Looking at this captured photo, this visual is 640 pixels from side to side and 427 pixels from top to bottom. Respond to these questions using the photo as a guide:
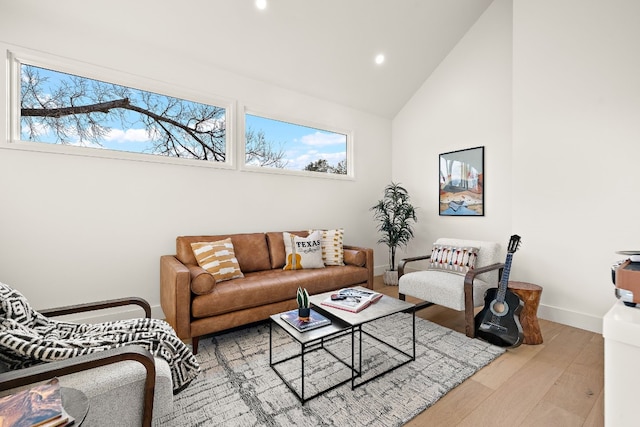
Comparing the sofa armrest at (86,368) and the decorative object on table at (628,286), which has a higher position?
the decorative object on table at (628,286)

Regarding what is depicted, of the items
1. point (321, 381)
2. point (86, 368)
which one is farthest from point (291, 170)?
point (86, 368)

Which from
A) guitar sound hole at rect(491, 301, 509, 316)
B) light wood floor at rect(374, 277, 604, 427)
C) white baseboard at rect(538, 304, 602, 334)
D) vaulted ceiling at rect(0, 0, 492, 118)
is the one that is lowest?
light wood floor at rect(374, 277, 604, 427)

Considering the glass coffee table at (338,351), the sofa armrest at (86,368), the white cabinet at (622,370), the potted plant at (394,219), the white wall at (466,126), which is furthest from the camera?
the potted plant at (394,219)

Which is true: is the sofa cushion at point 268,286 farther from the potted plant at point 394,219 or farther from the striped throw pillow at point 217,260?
the potted plant at point 394,219

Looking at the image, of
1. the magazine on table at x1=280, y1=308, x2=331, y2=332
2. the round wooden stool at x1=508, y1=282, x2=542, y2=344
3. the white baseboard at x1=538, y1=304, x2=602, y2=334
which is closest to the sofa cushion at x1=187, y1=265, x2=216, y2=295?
the magazine on table at x1=280, y1=308, x2=331, y2=332

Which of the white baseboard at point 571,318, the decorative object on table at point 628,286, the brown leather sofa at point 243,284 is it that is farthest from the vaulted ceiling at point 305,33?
the white baseboard at point 571,318

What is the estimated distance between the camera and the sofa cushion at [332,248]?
138 inches

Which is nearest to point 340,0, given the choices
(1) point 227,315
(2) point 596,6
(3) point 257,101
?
(3) point 257,101

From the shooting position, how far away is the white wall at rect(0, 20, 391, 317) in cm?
241

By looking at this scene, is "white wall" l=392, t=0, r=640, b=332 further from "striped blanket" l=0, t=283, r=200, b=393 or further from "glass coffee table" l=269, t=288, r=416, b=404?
"striped blanket" l=0, t=283, r=200, b=393

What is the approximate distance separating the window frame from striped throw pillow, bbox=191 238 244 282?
1.15 m

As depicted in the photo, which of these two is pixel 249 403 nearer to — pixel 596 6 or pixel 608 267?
pixel 608 267

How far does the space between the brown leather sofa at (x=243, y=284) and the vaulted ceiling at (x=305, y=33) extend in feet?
6.83

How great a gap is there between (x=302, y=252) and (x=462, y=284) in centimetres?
172
